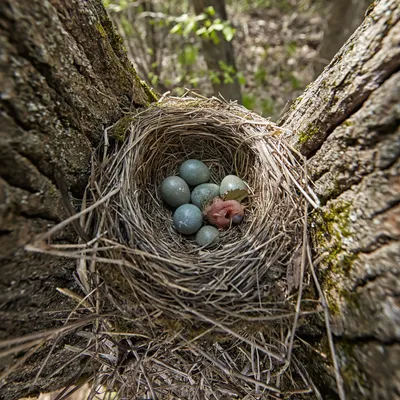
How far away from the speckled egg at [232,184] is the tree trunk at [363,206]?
0.64 metres

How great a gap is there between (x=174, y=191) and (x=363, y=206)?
44.3 inches

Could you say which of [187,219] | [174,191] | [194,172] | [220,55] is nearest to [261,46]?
[220,55]

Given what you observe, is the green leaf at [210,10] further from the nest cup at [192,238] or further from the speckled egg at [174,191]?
the speckled egg at [174,191]

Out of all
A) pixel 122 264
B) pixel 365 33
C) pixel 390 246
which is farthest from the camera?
pixel 122 264

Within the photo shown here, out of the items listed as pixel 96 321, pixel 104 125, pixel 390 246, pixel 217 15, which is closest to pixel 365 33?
pixel 390 246

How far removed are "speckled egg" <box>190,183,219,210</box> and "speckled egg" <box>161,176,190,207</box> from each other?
0.22 ft

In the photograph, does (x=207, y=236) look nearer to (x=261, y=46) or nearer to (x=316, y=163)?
(x=316, y=163)

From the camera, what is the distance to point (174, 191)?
1.93 m

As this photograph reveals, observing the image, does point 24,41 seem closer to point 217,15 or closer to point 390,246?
point 390,246

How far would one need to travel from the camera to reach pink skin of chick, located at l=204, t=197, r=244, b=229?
185 centimetres

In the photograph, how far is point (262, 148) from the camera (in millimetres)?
1777

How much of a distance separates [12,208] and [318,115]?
125cm

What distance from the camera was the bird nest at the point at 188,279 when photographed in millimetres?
1277

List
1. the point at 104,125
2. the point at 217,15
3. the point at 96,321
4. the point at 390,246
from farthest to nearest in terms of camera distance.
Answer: the point at 217,15, the point at 104,125, the point at 96,321, the point at 390,246
